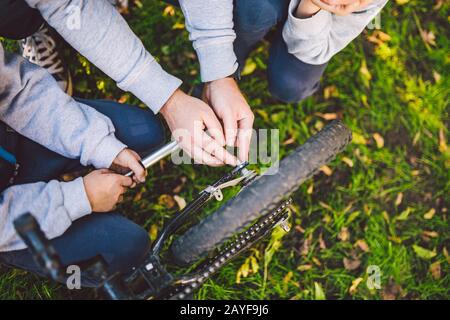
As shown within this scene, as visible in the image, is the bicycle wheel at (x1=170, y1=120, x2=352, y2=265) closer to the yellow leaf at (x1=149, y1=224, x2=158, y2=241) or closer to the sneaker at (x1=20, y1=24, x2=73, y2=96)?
the yellow leaf at (x1=149, y1=224, x2=158, y2=241)

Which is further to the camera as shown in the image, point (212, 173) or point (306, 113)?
point (306, 113)

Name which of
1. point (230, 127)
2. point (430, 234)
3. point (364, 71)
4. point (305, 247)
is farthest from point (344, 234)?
point (230, 127)

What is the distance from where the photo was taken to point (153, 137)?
1.69m

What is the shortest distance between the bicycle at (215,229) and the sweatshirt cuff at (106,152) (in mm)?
332

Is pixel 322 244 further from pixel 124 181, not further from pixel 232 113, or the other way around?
pixel 124 181

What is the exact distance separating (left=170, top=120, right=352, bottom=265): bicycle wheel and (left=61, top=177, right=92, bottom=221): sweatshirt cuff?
46cm

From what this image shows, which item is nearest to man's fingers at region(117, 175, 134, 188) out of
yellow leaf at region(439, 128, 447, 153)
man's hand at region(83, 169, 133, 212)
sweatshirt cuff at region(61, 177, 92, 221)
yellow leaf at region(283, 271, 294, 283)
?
man's hand at region(83, 169, 133, 212)

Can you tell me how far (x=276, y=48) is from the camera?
1.84 m

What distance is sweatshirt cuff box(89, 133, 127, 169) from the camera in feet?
4.74

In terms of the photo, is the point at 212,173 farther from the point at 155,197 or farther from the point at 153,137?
the point at 153,137

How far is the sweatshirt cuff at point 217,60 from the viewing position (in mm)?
→ 1467

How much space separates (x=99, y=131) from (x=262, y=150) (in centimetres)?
91

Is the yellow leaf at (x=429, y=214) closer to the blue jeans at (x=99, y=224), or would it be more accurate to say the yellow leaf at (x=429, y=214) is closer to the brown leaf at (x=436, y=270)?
the brown leaf at (x=436, y=270)
